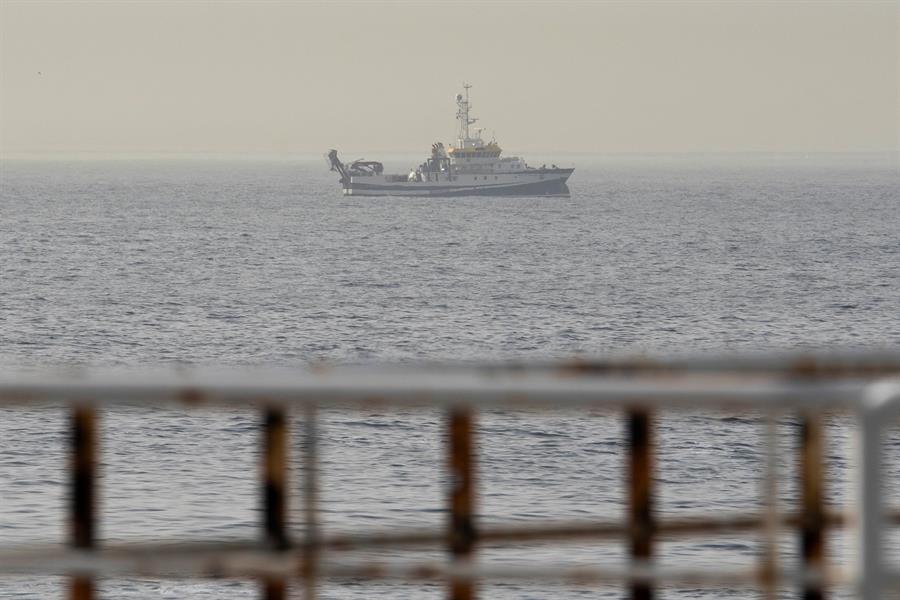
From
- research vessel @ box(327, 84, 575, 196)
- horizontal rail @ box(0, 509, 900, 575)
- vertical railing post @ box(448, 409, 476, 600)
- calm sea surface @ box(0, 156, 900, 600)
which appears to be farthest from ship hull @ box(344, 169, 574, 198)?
vertical railing post @ box(448, 409, 476, 600)

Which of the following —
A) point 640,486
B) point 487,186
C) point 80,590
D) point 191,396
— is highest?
point 191,396

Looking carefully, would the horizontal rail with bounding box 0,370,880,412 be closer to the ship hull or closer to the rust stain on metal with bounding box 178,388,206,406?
the rust stain on metal with bounding box 178,388,206,406

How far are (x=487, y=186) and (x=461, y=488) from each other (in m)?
186

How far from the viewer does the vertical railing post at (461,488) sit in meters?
2.84

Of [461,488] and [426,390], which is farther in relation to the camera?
[461,488]

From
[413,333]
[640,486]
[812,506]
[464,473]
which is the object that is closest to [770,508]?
[812,506]

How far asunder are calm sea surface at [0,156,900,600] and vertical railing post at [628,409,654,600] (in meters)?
0.44

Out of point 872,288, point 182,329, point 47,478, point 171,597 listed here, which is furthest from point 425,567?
point 872,288

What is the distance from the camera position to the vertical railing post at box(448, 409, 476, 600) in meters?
2.84

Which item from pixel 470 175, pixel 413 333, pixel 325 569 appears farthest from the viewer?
pixel 470 175

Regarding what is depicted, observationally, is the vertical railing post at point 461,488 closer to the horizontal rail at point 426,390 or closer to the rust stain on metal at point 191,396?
the horizontal rail at point 426,390

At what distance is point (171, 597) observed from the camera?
22.8 meters

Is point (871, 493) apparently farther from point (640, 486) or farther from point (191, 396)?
point (191, 396)

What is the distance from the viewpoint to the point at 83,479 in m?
2.93
